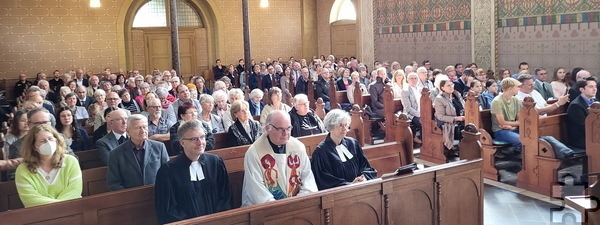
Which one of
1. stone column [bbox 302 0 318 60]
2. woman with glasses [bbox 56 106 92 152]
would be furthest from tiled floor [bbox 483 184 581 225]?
stone column [bbox 302 0 318 60]

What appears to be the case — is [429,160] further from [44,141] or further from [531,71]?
[44,141]

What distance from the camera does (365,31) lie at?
16.5 meters

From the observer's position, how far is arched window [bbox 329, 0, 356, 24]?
18344mm

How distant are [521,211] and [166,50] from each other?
1387 centimetres

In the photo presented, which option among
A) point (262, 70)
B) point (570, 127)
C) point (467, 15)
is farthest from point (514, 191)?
point (262, 70)

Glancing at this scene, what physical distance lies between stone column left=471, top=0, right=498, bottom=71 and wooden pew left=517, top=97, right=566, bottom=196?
5.69 metres

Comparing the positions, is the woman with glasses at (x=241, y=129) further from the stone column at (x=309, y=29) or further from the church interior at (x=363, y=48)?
the stone column at (x=309, y=29)

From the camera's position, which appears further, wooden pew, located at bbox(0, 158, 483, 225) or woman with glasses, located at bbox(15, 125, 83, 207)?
woman with glasses, located at bbox(15, 125, 83, 207)

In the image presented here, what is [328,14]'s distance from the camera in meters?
18.7

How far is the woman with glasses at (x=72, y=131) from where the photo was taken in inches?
221

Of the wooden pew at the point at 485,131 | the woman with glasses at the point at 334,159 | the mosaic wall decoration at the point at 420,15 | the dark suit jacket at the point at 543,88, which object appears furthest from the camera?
the mosaic wall decoration at the point at 420,15

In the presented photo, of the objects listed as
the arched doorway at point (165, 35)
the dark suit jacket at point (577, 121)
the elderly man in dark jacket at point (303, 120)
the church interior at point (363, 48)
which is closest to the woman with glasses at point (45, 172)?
the church interior at point (363, 48)

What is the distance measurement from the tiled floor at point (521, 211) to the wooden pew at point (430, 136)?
5.41 ft

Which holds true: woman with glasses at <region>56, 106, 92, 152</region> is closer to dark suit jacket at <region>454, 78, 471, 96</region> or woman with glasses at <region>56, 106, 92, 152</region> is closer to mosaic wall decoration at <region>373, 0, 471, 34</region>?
dark suit jacket at <region>454, 78, 471, 96</region>
